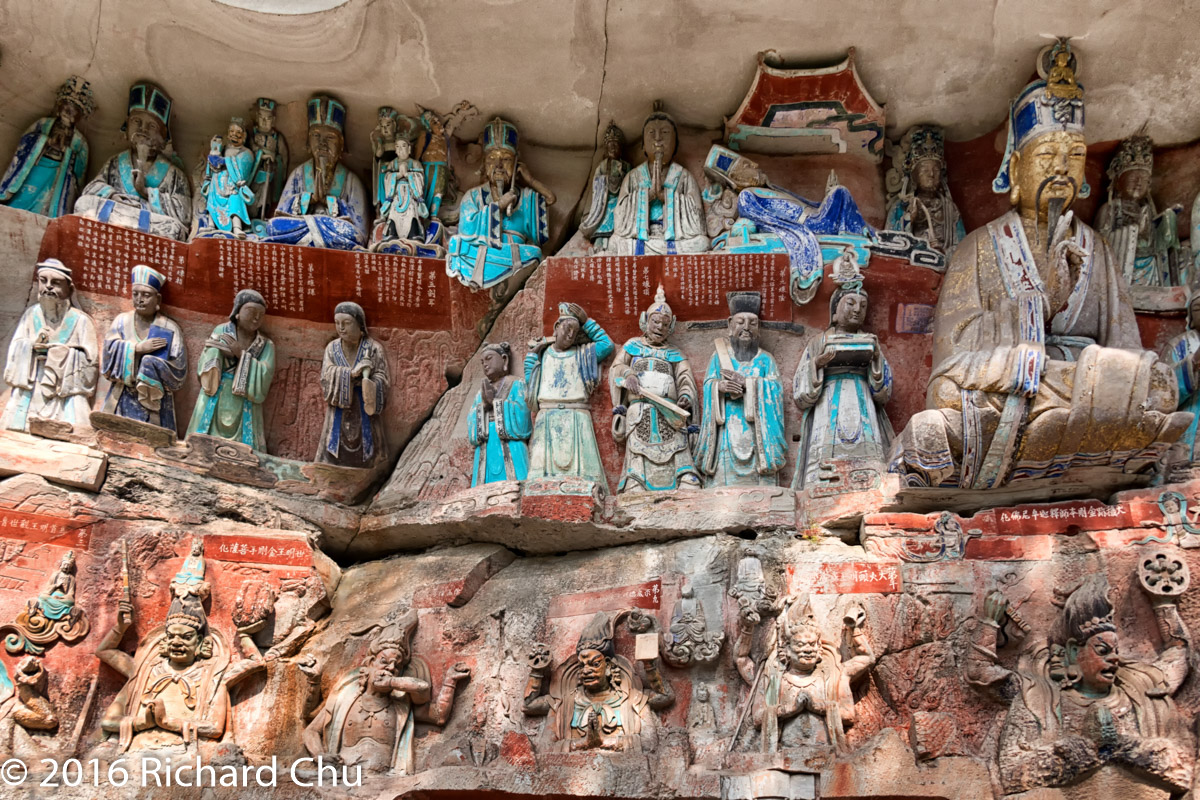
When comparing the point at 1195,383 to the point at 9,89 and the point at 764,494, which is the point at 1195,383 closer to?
the point at 764,494

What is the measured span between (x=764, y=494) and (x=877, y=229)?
2.71 m

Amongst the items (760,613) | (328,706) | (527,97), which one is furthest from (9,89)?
(760,613)

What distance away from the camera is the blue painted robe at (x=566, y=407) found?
982 cm

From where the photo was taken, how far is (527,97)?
11180mm

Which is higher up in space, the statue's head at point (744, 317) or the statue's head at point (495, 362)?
the statue's head at point (744, 317)

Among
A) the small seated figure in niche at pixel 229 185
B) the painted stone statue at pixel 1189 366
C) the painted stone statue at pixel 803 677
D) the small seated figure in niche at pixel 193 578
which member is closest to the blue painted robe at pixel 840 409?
the painted stone statue at pixel 803 677

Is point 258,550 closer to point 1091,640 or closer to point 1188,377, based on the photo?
point 1091,640

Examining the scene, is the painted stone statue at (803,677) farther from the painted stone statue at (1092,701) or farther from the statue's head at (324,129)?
the statue's head at (324,129)

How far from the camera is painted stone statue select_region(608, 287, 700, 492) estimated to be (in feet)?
31.8

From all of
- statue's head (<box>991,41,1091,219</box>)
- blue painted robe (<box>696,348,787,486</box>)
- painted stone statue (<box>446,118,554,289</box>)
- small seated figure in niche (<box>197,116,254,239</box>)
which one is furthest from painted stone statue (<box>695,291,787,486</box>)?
small seated figure in niche (<box>197,116,254,239</box>)

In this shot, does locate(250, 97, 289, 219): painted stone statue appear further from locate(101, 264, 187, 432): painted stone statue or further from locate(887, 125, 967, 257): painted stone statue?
locate(887, 125, 967, 257): painted stone statue

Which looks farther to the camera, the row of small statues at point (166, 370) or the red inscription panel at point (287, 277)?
the red inscription panel at point (287, 277)

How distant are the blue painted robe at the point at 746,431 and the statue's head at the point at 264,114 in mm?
4351

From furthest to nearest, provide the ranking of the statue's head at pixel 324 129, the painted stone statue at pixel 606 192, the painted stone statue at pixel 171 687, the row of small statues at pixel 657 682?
the statue's head at pixel 324 129, the painted stone statue at pixel 606 192, the painted stone statue at pixel 171 687, the row of small statues at pixel 657 682
